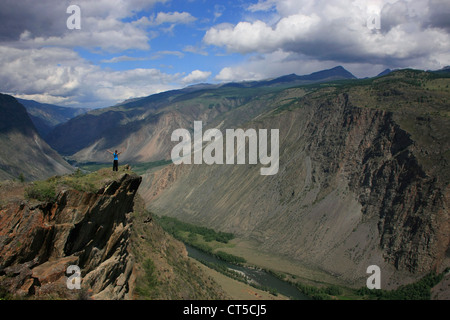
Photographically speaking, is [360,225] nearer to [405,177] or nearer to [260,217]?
[405,177]

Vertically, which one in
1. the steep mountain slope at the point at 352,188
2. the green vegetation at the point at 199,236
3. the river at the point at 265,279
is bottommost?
the river at the point at 265,279

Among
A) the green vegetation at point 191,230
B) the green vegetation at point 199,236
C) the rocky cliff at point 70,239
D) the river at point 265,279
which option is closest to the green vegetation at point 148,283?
the rocky cliff at point 70,239

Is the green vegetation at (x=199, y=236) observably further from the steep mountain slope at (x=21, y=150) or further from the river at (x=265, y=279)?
the steep mountain slope at (x=21, y=150)

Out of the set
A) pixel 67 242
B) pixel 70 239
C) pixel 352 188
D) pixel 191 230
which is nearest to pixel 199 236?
pixel 191 230

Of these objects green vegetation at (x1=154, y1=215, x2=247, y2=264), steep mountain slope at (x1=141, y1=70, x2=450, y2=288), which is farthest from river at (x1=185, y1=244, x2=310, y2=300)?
steep mountain slope at (x1=141, y1=70, x2=450, y2=288)

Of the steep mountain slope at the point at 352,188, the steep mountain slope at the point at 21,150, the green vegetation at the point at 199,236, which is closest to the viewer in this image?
the steep mountain slope at the point at 352,188

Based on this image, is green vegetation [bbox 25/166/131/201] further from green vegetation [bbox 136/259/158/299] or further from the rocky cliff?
green vegetation [bbox 136/259/158/299]

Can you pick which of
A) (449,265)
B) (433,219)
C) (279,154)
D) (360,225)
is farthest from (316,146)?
(449,265)
